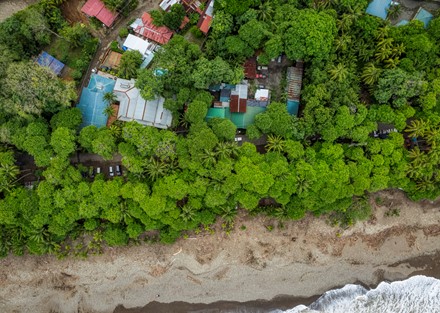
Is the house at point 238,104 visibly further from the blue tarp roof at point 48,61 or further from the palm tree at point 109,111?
the blue tarp roof at point 48,61

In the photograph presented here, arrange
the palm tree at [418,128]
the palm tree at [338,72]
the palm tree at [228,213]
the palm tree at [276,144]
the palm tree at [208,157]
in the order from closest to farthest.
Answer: the palm tree at [208,157], the palm tree at [338,72], the palm tree at [276,144], the palm tree at [418,128], the palm tree at [228,213]

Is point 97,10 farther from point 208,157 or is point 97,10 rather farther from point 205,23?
point 208,157

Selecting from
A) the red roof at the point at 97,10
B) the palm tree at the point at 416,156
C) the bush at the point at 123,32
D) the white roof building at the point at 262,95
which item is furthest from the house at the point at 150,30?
the palm tree at the point at 416,156

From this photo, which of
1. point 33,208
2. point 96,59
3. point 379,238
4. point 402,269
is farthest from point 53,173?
point 402,269

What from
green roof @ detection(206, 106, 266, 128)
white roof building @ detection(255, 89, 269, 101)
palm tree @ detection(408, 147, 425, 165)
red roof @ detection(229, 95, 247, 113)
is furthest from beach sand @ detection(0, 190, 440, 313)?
white roof building @ detection(255, 89, 269, 101)

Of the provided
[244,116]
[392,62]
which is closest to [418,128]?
[392,62]

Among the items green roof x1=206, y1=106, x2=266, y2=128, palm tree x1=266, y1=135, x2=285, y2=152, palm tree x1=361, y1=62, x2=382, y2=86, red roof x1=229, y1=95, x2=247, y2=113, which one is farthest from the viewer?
green roof x1=206, y1=106, x2=266, y2=128

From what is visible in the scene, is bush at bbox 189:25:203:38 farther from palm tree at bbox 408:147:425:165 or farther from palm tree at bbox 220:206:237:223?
palm tree at bbox 408:147:425:165
